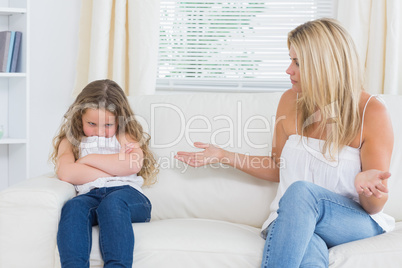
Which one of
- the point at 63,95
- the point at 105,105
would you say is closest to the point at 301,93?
the point at 105,105

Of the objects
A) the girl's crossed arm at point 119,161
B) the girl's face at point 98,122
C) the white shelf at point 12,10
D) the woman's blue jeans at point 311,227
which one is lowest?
the woman's blue jeans at point 311,227

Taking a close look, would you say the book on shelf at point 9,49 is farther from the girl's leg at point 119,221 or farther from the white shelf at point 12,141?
the girl's leg at point 119,221

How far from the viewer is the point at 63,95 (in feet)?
9.86

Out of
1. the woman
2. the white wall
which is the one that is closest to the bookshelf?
the white wall

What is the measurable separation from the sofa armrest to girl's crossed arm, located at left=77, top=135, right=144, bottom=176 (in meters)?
0.29

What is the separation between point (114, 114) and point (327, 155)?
33.4 inches

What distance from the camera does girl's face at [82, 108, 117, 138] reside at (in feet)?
6.40

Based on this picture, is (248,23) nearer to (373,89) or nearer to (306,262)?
(373,89)

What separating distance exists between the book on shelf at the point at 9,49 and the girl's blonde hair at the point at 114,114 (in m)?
0.96

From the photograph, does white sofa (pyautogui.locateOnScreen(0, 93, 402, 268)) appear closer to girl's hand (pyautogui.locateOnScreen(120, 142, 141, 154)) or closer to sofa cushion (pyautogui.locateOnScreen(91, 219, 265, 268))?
sofa cushion (pyautogui.locateOnScreen(91, 219, 265, 268))

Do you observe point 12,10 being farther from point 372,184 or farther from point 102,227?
point 372,184

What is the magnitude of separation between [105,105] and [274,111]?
0.69 m

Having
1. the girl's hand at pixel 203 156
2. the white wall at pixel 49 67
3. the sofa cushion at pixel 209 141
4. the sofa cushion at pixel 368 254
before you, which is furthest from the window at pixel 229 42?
the sofa cushion at pixel 368 254

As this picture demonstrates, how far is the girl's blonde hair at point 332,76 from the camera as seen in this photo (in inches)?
64.0
